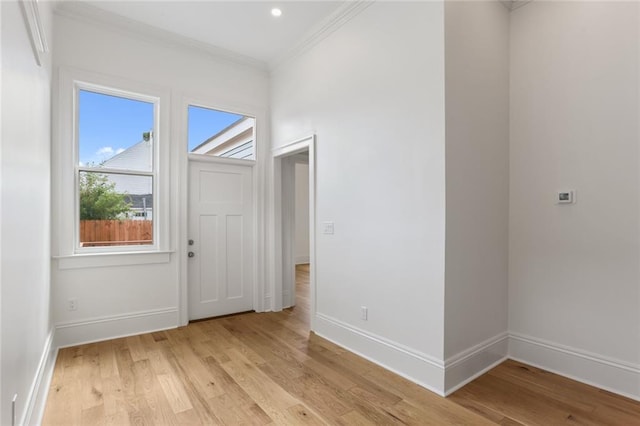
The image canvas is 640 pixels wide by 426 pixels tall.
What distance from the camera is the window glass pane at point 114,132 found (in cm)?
341

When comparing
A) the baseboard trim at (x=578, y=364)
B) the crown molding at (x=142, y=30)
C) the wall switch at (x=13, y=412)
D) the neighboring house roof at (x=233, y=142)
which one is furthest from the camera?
the neighboring house roof at (x=233, y=142)

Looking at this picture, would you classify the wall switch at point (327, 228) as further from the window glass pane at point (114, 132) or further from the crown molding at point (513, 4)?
the crown molding at point (513, 4)

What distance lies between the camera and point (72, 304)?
10.6 feet

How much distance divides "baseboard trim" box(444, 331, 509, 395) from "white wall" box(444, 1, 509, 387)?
0.02 metres

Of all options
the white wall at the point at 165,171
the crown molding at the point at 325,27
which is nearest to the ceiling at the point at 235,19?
the crown molding at the point at 325,27

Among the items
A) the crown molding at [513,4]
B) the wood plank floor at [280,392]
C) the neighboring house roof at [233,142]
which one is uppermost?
the crown molding at [513,4]

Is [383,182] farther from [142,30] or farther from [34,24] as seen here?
[142,30]

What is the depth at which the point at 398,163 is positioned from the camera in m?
Answer: 2.71

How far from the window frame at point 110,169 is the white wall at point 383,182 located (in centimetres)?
178

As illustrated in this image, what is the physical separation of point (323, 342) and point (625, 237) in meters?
2.63

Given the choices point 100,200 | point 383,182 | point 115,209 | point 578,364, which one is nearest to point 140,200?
point 115,209

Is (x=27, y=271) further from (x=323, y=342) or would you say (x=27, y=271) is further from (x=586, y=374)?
(x=586, y=374)

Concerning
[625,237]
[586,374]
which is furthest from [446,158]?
[586,374]

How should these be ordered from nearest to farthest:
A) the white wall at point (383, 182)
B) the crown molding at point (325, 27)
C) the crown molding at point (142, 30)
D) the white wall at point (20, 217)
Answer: the white wall at point (20, 217) < the white wall at point (383, 182) < the crown molding at point (325, 27) < the crown molding at point (142, 30)
